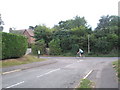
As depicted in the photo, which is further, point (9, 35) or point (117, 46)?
point (117, 46)

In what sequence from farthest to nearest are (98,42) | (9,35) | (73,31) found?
(73,31)
(98,42)
(9,35)

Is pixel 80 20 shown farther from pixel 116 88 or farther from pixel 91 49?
pixel 116 88

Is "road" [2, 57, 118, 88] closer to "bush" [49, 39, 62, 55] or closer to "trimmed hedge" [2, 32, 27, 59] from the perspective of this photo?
"trimmed hedge" [2, 32, 27, 59]

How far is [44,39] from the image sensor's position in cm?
5872

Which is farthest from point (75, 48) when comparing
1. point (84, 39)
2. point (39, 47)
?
point (39, 47)

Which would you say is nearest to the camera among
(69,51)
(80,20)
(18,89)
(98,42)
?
(18,89)

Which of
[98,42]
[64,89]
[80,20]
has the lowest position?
[64,89]

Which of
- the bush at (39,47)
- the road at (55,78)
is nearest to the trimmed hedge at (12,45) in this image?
the road at (55,78)

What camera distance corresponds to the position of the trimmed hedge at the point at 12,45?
Result: 69.7 ft

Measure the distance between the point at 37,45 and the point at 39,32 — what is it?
7.40m

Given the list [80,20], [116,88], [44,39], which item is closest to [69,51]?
[44,39]

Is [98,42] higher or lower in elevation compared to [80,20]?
lower

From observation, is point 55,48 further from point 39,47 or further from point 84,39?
point 84,39

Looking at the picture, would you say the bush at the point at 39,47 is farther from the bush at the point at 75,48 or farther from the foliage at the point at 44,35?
the bush at the point at 75,48
